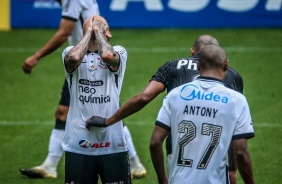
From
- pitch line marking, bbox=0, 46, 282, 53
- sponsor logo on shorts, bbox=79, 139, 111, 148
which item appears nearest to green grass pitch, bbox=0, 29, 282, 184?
pitch line marking, bbox=0, 46, 282, 53

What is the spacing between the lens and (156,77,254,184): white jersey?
7230 mm

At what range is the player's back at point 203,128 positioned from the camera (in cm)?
723

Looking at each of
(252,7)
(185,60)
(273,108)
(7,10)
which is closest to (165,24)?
(252,7)

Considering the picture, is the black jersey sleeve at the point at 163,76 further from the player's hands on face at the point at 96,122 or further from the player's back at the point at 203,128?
the player's back at the point at 203,128

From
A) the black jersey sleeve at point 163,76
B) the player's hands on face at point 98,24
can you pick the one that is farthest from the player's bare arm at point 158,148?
the player's hands on face at point 98,24

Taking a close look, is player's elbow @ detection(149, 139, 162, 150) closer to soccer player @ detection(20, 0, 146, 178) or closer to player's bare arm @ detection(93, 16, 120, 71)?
player's bare arm @ detection(93, 16, 120, 71)

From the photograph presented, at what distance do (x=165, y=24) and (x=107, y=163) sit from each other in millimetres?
12060

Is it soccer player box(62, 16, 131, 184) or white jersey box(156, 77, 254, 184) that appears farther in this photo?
soccer player box(62, 16, 131, 184)

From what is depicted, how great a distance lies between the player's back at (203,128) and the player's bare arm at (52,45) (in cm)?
411

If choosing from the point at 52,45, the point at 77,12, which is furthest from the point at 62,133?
the point at 77,12

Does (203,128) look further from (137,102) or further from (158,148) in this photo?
(137,102)

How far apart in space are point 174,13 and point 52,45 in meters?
9.15

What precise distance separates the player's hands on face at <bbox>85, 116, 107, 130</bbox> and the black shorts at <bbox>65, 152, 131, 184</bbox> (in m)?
0.32

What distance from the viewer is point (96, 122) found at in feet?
27.6
